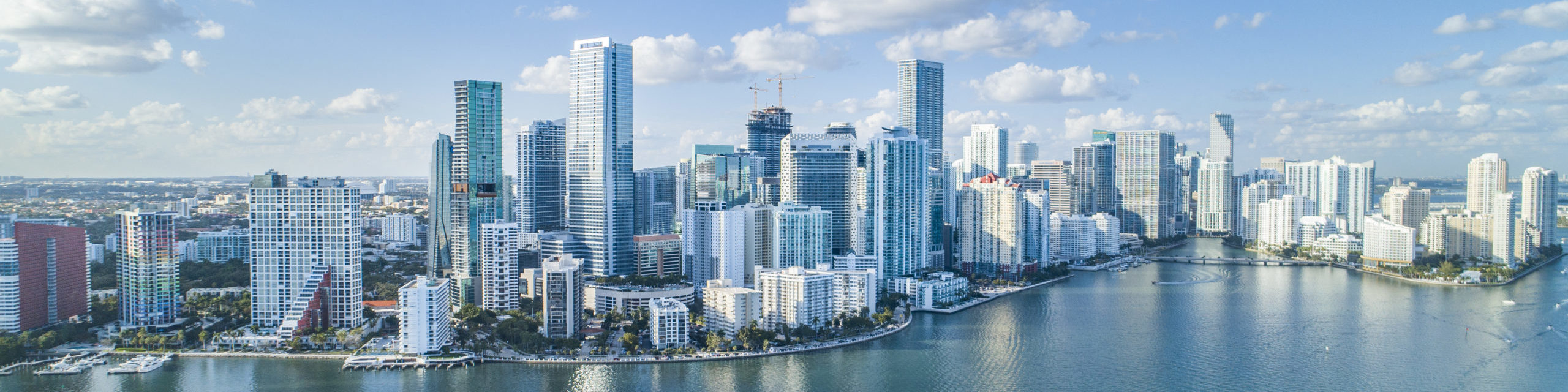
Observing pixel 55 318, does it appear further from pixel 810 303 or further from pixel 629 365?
pixel 810 303

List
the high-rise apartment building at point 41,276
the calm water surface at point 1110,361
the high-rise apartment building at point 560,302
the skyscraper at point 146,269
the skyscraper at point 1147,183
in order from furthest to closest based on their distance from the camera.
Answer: the skyscraper at point 1147,183
the skyscraper at point 146,269
the high-rise apartment building at point 560,302
the high-rise apartment building at point 41,276
the calm water surface at point 1110,361

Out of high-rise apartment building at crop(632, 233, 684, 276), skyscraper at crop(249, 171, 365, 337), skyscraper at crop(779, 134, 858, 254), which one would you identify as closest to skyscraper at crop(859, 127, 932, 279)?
skyscraper at crop(779, 134, 858, 254)

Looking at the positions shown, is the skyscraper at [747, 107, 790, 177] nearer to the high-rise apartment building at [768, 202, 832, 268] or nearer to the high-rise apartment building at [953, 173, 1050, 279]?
the high-rise apartment building at [953, 173, 1050, 279]

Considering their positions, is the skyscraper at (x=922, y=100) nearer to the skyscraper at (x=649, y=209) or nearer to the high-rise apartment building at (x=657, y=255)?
the skyscraper at (x=649, y=209)

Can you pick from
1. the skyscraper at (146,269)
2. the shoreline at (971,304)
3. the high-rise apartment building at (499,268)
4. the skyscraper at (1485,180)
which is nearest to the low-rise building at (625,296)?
the high-rise apartment building at (499,268)

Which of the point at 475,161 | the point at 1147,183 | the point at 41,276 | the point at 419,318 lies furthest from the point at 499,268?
the point at 1147,183
